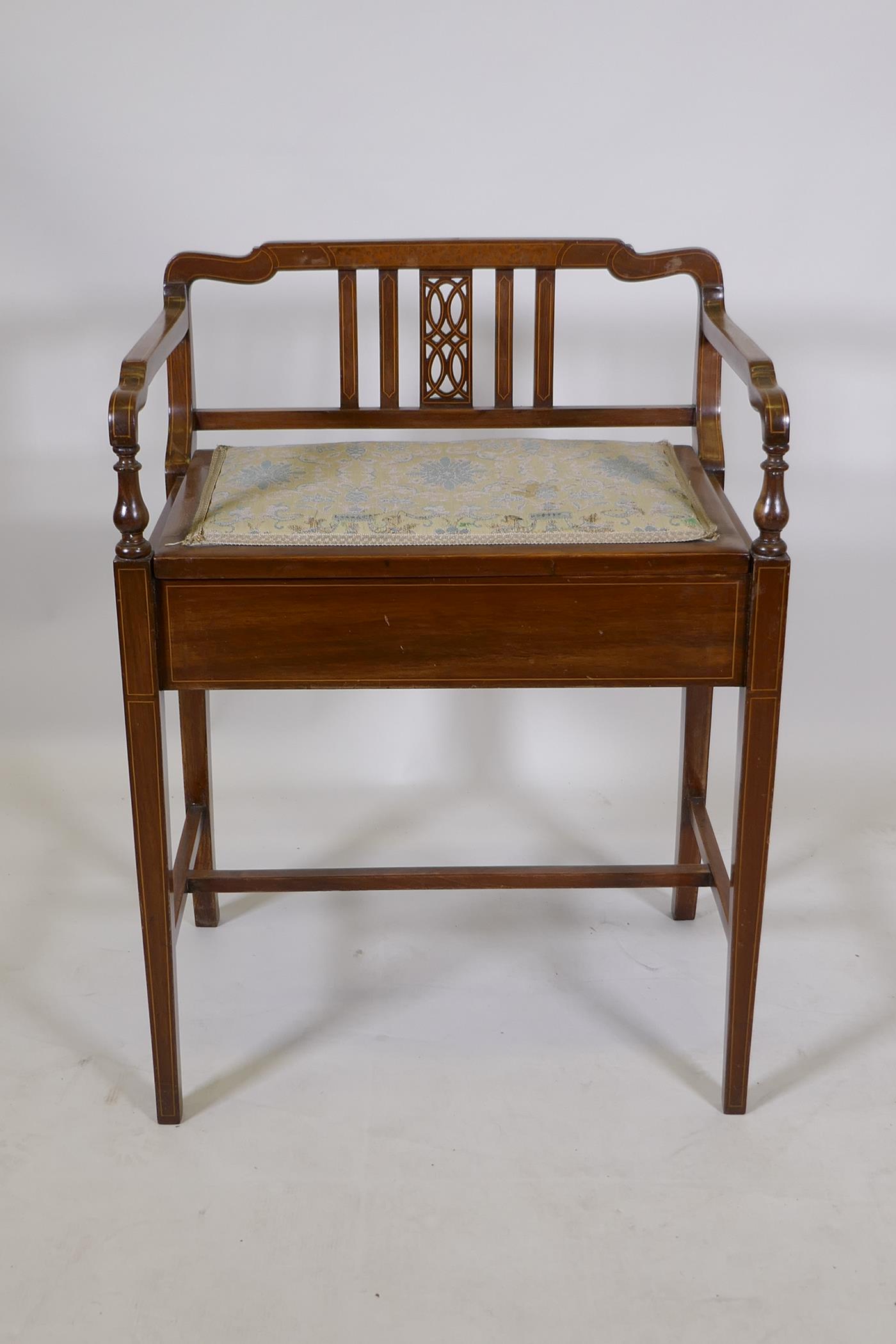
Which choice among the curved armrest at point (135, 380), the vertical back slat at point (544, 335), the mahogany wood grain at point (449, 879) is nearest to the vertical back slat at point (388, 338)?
the vertical back slat at point (544, 335)

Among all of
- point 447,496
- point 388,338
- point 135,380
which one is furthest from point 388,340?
point 135,380

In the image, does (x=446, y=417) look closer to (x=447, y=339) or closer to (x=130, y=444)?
(x=447, y=339)

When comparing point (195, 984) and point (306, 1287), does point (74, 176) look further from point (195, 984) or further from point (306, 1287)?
point (306, 1287)

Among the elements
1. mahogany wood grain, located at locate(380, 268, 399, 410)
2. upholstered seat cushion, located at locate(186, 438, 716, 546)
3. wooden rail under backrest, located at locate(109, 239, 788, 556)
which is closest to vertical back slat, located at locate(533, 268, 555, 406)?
wooden rail under backrest, located at locate(109, 239, 788, 556)

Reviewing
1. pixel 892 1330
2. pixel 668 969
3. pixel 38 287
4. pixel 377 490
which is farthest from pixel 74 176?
pixel 892 1330

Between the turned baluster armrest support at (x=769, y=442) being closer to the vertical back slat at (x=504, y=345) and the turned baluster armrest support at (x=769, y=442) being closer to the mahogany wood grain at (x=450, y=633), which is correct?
the mahogany wood grain at (x=450, y=633)

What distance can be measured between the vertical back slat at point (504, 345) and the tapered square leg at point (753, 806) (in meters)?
0.64

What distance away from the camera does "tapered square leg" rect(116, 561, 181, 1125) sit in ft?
6.27

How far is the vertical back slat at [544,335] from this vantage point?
235 cm

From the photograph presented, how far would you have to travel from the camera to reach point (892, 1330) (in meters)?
1.79

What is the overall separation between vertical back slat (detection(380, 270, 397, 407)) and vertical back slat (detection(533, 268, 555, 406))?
212mm

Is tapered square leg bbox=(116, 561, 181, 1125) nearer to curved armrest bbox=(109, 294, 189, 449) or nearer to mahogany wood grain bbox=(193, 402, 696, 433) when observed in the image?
curved armrest bbox=(109, 294, 189, 449)

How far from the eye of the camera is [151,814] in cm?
201

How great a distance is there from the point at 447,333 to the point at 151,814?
88 cm
